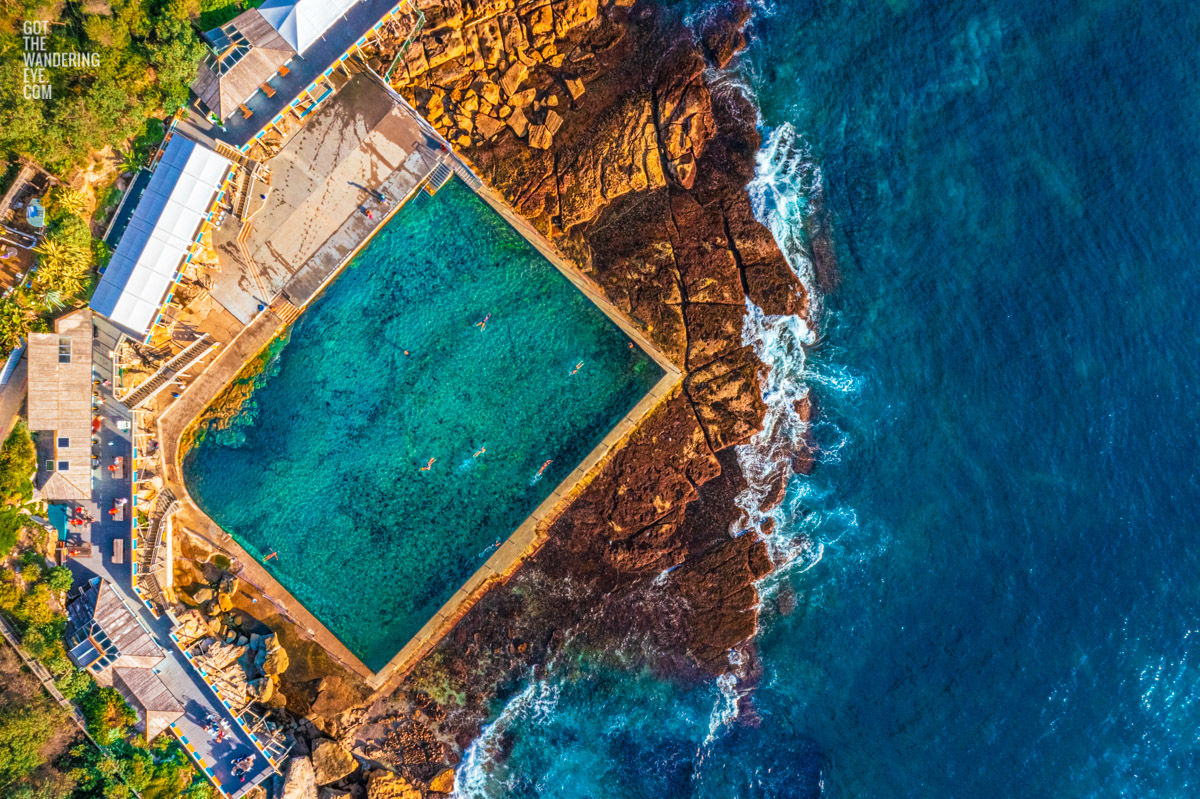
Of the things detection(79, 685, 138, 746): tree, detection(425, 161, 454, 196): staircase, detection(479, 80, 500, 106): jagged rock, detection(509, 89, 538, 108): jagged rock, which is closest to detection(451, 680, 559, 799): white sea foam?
detection(79, 685, 138, 746): tree

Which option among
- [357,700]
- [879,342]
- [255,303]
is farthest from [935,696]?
[255,303]

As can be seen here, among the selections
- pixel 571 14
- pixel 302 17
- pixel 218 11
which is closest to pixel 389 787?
pixel 302 17

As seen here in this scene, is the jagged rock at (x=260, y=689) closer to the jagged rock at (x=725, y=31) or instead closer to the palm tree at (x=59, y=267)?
the palm tree at (x=59, y=267)

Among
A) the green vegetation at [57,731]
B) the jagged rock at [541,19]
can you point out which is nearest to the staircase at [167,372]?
the green vegetation at [57,731]

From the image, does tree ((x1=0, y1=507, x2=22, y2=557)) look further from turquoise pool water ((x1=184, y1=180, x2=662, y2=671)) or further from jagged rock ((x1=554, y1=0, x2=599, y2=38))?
jagged rock ((x1=554, y1=0, x2=599, y2=38))

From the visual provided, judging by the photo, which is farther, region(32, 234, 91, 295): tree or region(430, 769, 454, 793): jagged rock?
region(430, 769, 454, 793): jagged rock

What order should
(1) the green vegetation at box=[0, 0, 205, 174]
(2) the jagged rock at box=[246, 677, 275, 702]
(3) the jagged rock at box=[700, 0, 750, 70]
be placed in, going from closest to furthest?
1. (1) the green vegetation at box=[0, 0, 205, 174]
2. (2) the jagged rock at box=[246, 677, 275, 702]
3. (3) the jagged rock at box=[700, 0, 750, 70]

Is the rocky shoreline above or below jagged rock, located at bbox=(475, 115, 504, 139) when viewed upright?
below
